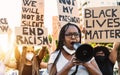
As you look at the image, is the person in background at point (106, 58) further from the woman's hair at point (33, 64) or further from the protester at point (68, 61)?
the woman's hair at point (33, 64)

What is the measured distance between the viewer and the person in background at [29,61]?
7387mm

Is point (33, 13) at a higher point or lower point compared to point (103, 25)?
higher

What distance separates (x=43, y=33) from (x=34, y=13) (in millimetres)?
419

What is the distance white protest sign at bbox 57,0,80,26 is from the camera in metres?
7.24

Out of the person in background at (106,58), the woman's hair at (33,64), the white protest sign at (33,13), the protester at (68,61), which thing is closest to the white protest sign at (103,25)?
the person in background at (106,58)

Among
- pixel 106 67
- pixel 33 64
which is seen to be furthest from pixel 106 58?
pixel 33 64

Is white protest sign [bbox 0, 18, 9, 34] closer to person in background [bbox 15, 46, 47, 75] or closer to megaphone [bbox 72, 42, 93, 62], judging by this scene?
person in background [bbox 15, 46, 47, 75]

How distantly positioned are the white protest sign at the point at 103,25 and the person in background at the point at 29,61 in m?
1.19

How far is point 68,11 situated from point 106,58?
1386 mm

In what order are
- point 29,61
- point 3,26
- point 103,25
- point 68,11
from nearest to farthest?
point 103,25, point 68,11, point 29,61, point 3,26

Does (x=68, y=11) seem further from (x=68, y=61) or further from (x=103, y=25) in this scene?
(x=68, y=61)

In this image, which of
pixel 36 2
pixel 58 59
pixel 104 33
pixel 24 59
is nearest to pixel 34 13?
pixel 36 2

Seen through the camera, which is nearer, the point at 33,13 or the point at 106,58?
the point at 106,58

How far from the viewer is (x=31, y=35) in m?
7.65
